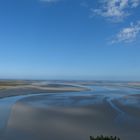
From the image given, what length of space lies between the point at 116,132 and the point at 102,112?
5.91 metres

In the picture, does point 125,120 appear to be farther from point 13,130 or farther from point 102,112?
point 13,130

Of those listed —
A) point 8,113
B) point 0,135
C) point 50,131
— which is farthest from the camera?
point 8,113

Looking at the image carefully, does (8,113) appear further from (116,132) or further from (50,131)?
(116,132)

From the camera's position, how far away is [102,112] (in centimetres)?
1841

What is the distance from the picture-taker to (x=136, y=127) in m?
13.8

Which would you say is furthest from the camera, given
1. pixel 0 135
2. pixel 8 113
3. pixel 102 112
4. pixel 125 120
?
pixel 102 112

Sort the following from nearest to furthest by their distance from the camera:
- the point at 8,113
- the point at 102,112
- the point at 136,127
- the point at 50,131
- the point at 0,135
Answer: the point at 0,135 → the point at 50,131 → the point at 136,127 → the point at 8,113 → the point at 102,112

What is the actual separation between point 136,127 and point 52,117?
5.03m

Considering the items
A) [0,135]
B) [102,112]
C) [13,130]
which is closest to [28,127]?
[13,130]

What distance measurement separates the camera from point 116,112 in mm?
18641

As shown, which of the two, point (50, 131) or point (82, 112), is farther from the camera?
point (82, 112)

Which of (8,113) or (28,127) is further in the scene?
(8,113)

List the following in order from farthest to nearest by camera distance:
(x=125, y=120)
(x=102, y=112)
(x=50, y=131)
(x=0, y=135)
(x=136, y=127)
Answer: (x=102, y=112), (x=125, y=120), (x=136, y=127), (x=50, y=131), (x=0, y=135)

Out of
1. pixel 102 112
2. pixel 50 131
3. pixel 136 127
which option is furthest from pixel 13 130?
pixel 102 112
